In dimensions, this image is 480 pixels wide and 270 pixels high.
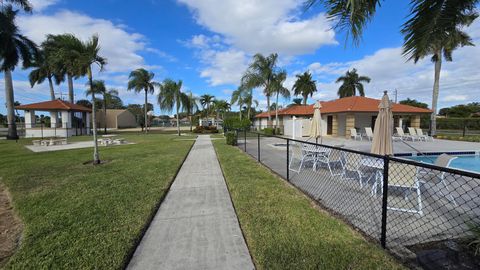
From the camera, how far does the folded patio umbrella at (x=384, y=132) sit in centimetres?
495

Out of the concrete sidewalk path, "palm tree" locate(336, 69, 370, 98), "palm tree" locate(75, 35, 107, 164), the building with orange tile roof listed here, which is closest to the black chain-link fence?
the concrete sidewalk path

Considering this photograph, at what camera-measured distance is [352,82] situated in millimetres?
38594

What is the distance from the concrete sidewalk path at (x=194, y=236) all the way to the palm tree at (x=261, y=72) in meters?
21.0

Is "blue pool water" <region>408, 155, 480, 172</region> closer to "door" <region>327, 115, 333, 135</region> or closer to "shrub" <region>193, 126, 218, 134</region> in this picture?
"door" <region>327, 115, 333, 135</region>

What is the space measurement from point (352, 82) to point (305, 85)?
8413 mm

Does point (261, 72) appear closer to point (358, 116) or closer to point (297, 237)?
point (358, 116)

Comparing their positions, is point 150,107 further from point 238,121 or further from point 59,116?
point 238,121

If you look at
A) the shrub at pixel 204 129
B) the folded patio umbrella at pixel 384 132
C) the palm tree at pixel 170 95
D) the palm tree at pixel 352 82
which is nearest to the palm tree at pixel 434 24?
the folded patio umbrella at pixel 384 132

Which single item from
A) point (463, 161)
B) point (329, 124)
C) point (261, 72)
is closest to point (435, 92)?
point (329, 124)

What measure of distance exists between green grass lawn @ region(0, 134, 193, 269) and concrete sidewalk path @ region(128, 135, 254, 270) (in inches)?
9.1

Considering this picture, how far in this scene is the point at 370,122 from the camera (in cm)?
2173

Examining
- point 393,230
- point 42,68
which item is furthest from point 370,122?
point 42,68

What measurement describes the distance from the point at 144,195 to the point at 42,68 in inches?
1349

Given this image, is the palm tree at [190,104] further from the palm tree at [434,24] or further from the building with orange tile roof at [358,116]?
the palm tree at [434,24]
